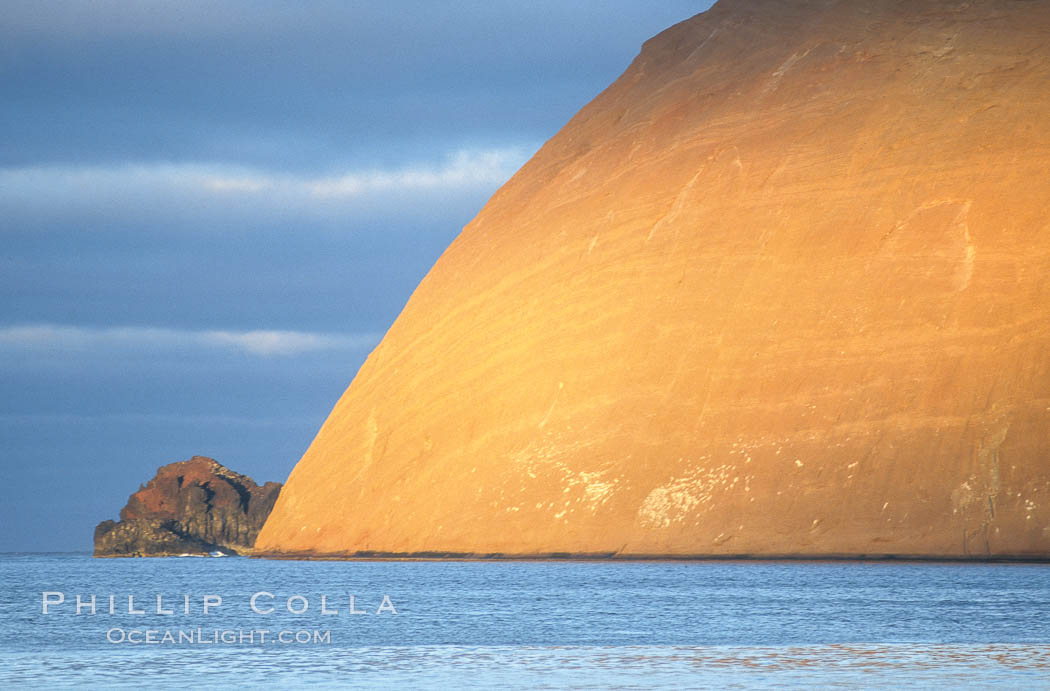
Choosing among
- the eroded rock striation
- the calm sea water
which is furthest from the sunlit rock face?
the eroded rock striation

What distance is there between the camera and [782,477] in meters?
62.4

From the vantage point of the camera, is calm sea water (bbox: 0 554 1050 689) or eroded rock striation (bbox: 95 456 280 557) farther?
eroded rock striation (bbox: 95 456 280 557)

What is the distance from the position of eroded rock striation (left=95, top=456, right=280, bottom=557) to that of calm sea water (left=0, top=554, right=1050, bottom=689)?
272 ft

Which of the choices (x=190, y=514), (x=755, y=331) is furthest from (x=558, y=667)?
(x=190, y=514)

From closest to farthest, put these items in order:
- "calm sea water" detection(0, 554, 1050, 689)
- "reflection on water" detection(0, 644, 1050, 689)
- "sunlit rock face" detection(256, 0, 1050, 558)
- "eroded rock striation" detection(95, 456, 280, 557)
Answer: "reflection on water" detection(0, 644, 1050, 689), "calm sea water" detection(0, 554, 1050, 689), "sunlit rock face" detection(256, 0, 1050, 558), "eroded rock striation" detection(95, 456, 280, 557)

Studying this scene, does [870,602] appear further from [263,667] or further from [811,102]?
[811,102]

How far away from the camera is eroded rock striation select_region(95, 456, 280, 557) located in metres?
138

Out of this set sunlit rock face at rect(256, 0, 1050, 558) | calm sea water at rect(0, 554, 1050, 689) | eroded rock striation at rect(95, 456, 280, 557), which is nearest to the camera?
calm sea water at rect(0, 554, 1050, 689)

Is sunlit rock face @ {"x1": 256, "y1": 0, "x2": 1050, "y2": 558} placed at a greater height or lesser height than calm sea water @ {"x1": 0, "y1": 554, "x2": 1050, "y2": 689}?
greater

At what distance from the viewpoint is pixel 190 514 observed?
140 metres

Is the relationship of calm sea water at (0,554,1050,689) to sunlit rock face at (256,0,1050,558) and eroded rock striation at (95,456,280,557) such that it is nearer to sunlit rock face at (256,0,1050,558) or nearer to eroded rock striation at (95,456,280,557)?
sunlit rock face at (256,0,1050,558)

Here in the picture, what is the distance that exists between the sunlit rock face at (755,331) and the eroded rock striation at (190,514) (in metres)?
57.9

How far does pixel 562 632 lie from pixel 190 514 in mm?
114175

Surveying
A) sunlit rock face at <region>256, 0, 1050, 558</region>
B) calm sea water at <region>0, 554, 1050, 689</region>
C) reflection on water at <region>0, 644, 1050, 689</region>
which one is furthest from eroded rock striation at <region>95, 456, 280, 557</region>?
reflection on water at <region>0, 644, 1050, 689</region>
